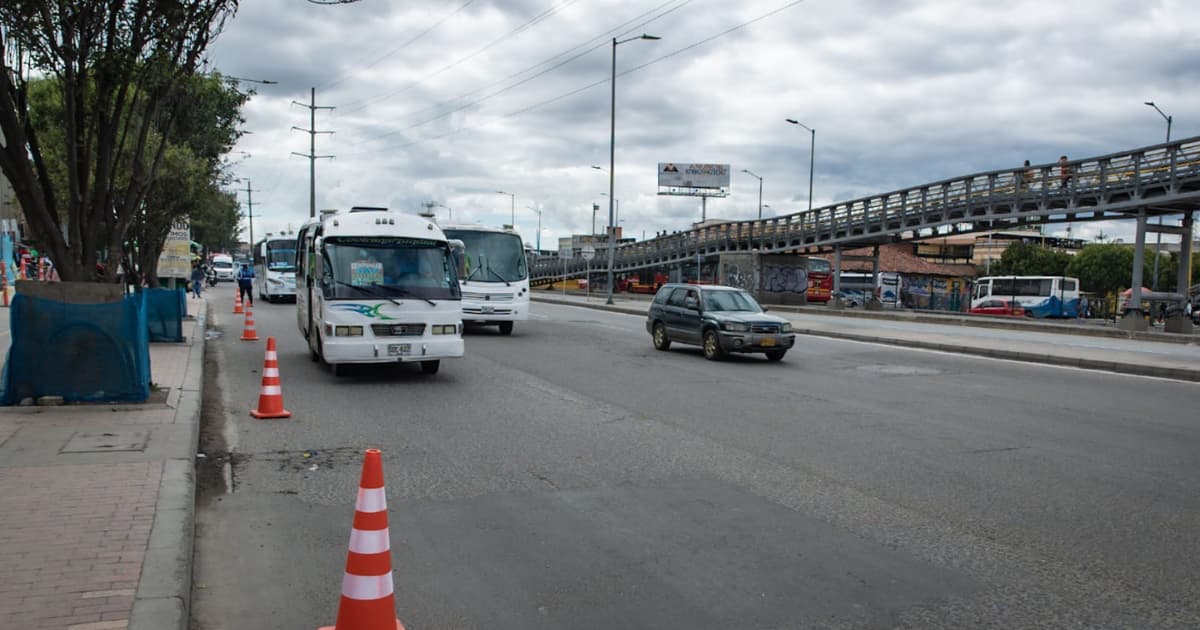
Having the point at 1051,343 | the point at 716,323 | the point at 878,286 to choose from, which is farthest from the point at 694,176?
the point at 716,323

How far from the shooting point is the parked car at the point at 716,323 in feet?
55.6

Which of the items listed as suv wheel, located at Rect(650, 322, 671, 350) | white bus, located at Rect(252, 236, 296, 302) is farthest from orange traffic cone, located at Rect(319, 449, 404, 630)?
white bus, located at Rect(252, 236, 296, 302)

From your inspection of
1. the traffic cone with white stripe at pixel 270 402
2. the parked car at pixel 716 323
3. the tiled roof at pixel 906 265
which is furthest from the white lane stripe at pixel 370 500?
the tiled roof at pixel 906 265

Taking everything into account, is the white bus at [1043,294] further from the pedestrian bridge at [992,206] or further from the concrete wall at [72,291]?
the concrete wall at [72,291]

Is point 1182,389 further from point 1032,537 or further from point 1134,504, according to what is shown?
point 1032,537

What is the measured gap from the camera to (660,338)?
19.4m

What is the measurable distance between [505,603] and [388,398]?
24.1 feet

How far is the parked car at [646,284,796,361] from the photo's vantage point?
16.9m

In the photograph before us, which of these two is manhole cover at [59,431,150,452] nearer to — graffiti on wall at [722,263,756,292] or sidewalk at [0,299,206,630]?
sidewalk at [0,299,206,630]

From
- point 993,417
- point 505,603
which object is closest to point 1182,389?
point 993,417

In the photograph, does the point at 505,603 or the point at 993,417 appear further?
the point at 993,417

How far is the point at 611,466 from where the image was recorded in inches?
311

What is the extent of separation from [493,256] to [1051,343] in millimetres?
14016

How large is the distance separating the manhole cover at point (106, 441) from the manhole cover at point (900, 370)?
11.9 metres
